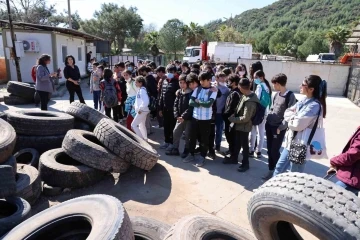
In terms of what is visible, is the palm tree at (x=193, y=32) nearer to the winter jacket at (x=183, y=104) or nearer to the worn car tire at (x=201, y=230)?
the winter jacket at (x=183, y=104)

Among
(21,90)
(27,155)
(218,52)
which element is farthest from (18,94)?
(218,52)

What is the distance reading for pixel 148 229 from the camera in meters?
2.73

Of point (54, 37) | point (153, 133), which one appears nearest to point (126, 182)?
point (153, 133)

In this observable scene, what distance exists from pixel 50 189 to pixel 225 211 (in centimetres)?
242

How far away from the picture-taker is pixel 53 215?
8.02ft

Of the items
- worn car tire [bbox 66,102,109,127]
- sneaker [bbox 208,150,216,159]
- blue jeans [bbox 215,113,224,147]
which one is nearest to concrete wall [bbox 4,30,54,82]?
worn car tire [bbox 66,102,109,127]

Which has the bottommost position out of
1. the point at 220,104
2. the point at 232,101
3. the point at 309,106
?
the point at 220,104

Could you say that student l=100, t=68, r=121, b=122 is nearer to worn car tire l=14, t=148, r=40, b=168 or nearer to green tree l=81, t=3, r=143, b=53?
worn car tire l=14, t=148, r=40, b=168

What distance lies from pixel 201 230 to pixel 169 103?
3507 millimetres

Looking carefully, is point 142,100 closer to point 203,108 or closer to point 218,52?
point 203,108

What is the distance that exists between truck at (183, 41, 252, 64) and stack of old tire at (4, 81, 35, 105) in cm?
1782

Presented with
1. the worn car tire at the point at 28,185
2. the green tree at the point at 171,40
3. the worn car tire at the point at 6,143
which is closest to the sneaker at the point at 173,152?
the worn car tire at the point at 28,185

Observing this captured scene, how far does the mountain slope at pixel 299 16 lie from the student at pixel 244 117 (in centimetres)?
10778

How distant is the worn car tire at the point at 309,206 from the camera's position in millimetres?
1871
